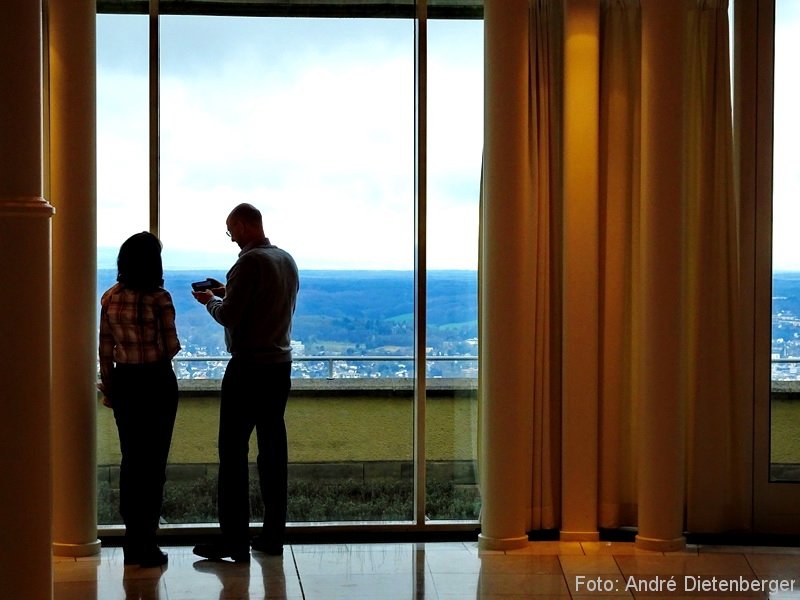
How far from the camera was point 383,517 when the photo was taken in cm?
558

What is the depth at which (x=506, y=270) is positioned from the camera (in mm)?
5160

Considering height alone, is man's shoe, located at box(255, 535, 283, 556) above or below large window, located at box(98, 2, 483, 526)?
below

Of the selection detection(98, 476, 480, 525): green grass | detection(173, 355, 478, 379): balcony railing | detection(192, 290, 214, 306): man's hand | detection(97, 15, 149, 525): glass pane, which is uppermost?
detection(97, 15, 149, 525): glass pane

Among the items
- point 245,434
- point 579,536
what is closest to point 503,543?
point 579,536

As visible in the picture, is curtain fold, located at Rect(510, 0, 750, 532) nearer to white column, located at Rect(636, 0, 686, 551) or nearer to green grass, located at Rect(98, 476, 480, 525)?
white column, located at Rect(636, 0, 686, 551)

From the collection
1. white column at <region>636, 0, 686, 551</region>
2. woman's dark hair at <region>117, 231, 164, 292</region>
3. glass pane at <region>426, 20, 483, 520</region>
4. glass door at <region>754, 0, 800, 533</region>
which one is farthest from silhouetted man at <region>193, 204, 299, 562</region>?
glass door at <region>754, 0, 800, 533</region>

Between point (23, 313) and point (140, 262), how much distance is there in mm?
1419

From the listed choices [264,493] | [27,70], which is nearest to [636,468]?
[264,493]

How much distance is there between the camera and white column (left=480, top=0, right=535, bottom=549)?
5.14 metres

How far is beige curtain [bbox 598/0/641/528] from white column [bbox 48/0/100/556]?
99.9 inches

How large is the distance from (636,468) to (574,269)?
1.10 meters

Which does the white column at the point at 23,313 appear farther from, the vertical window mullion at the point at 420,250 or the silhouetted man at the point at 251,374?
the vertical window mullion at the point at 420,250

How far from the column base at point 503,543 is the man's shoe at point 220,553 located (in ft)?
3.83

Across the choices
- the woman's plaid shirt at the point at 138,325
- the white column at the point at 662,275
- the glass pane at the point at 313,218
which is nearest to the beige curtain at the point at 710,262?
the white column at the point at 662,275
